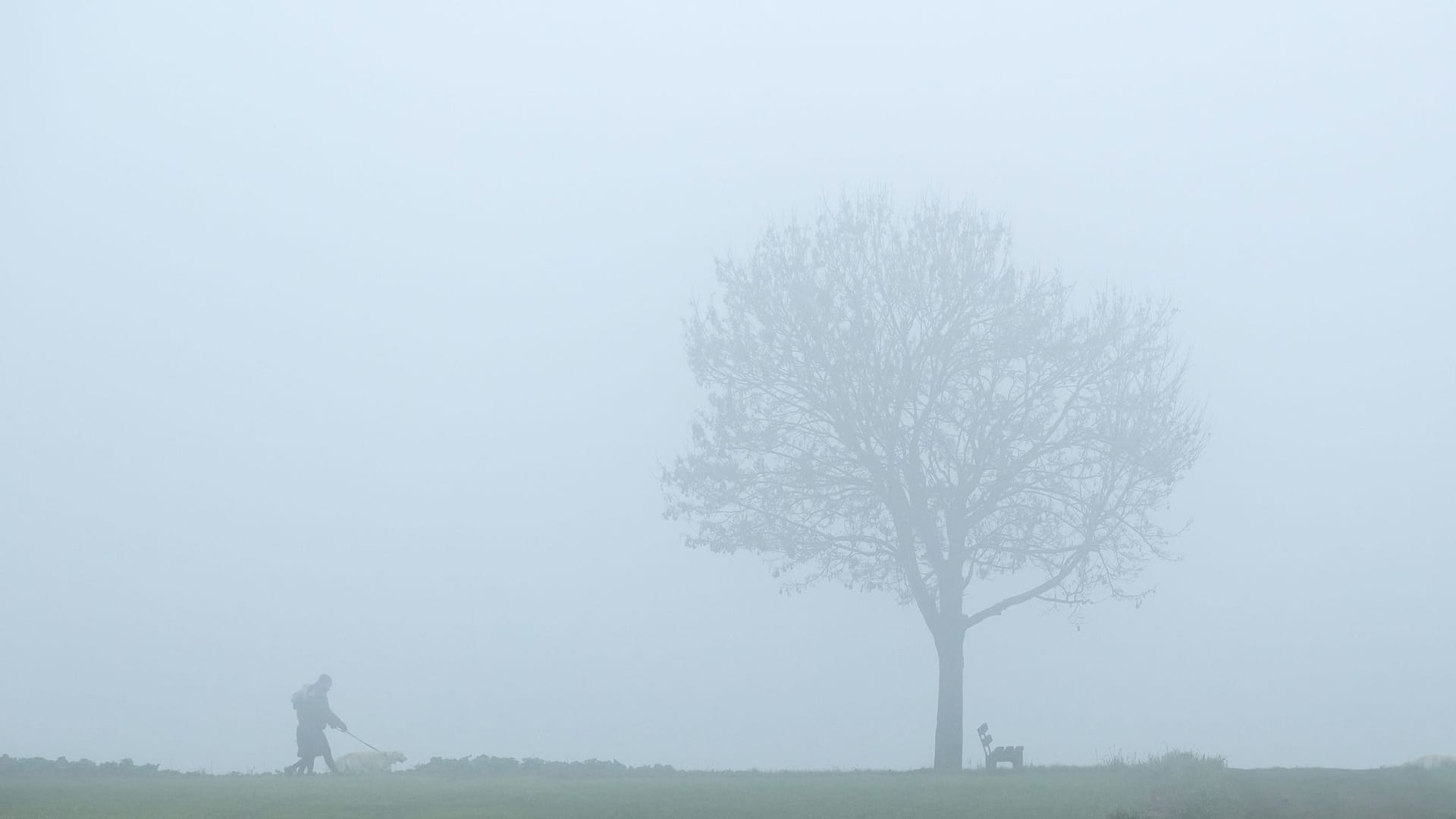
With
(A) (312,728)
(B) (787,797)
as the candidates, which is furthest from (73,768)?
(B) (787,797)

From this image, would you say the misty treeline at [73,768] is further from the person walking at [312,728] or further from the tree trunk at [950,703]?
the tree trunk at [950,703]

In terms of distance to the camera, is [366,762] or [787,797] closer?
[787,797]

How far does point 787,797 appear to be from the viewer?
1938cm

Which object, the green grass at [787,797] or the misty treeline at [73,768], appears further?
the misty treeline at [73,768]

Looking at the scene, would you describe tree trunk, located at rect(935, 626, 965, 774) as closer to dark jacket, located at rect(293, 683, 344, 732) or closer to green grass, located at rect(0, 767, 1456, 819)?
green grass, located at rect(0, 767, 1456, 819)

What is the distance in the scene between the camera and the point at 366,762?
28312mm

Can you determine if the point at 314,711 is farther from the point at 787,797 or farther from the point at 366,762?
the point at 787,797

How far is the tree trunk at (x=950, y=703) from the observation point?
94.6ft

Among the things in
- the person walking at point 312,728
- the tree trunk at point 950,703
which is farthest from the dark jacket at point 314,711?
the tree trunk at point 950,703

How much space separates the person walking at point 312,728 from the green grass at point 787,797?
159 inches

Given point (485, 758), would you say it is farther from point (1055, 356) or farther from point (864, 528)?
point (1055, 356)

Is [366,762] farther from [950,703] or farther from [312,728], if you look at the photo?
[950,703]

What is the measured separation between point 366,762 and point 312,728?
170 cm

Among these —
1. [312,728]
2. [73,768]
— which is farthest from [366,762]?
[73,768]
